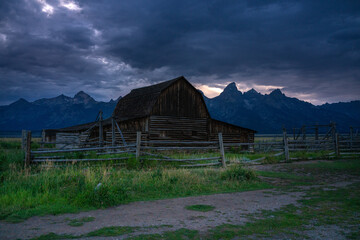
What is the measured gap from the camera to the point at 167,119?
982 inches

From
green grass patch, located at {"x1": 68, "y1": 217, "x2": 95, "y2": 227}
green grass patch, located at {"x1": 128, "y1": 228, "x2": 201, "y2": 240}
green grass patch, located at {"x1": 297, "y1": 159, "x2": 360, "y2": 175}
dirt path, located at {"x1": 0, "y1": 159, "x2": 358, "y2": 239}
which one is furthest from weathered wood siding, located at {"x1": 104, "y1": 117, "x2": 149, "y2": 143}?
green grass patch, located at {"x1": 128, "y1": 228, "x2": 201, "y2": 240}

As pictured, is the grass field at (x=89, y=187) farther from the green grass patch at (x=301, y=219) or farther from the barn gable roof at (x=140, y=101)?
the barn gable roof at (x=140, y=101)

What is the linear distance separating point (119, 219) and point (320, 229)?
3758 millimetres

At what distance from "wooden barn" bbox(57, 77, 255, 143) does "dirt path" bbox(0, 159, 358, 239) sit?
1710 cm

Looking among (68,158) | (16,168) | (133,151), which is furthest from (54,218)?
(133,151)

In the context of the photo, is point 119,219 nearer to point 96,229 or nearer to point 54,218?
point 96,229

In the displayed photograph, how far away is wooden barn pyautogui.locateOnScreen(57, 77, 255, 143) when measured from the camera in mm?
23641

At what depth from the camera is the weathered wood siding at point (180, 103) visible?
24828 millimetres

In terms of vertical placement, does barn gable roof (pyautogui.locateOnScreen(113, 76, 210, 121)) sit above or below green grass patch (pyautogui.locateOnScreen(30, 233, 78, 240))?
above

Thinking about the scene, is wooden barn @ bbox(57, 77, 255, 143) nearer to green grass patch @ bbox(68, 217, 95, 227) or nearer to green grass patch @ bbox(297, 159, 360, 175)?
green grass patch @ bbox(297, 159, 360, 175)

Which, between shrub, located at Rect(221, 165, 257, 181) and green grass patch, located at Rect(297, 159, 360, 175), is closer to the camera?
shrub, located at Rect(221, 165, 257, 181)

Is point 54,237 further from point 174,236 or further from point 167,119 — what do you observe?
point 167,119

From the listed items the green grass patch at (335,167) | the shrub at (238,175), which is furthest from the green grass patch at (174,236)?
the green grass patch at (335,167)

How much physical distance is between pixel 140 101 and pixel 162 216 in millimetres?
23027
